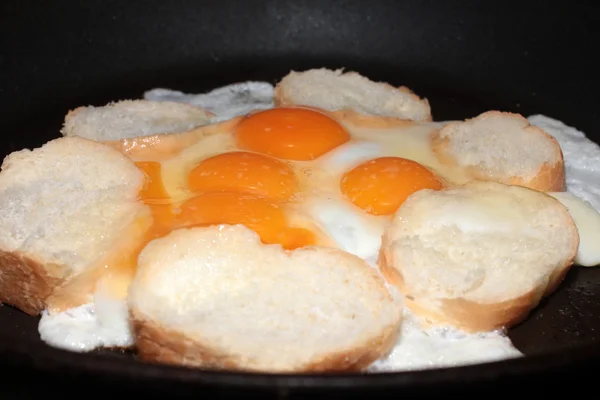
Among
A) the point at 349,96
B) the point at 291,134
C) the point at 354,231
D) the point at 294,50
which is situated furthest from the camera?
the point at 294,50

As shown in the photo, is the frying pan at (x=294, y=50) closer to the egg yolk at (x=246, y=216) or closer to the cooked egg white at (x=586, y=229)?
the cooked egg white at (x=586, y=229)

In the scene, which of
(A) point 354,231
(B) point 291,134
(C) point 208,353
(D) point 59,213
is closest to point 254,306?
(C) point 208,353

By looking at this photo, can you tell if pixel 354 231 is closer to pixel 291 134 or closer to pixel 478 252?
pixel 478 252

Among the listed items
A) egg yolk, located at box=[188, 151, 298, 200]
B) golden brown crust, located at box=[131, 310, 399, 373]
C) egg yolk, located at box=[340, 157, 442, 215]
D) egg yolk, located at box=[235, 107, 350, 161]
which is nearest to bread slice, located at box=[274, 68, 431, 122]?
egg yolk, located at box=[235, 107, 350, 161]

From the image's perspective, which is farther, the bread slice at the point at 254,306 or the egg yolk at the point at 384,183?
the egg yolk at the point at 384,183

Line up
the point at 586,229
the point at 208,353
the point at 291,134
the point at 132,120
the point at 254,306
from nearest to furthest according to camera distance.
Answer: the point at 208,353
the point at 254,306
the point at 586,229
the point at 291,134
the point at 132,120

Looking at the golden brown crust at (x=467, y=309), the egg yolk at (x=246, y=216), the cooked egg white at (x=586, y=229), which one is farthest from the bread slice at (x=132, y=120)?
the cooked egg white at (x=586, y=229)
